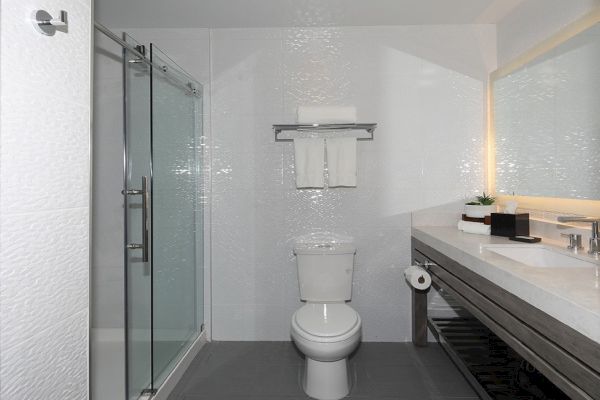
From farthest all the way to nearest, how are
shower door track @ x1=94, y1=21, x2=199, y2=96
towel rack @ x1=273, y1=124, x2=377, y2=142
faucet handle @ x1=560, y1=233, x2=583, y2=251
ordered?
towel rack @ x1=273, y1=124, x2=377, y2=142 < faucet handle @ x1=560, y1=233, x2=583, y2=251 < shower door track @ x1=94, y1=21, x2=199, y2=96

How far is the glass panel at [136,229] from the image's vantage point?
160cm

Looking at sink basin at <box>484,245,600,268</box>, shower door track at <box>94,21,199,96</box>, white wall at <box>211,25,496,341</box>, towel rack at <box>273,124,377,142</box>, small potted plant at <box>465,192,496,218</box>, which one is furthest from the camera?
white wall at <box>211,25,496,341</box>

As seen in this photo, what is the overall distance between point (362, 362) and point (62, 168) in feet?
6.58

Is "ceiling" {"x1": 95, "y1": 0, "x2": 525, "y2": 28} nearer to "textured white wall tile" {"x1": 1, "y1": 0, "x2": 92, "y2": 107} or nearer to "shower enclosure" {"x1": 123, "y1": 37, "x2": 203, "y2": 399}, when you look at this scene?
"shower enclosure" {"x1": 123, "y1": 37, "x2": 203, "y2": 399}

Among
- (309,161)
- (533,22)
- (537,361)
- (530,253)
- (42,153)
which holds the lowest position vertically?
(537,361)

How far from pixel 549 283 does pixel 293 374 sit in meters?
1.52

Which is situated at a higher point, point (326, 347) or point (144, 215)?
point (144, 215)

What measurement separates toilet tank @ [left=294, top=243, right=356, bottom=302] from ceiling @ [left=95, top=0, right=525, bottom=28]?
1.52m

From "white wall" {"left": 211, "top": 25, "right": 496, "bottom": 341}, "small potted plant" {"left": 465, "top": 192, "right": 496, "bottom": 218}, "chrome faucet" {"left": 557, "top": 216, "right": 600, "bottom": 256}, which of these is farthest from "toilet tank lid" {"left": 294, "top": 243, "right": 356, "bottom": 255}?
"chrome faucet" {"left": 557, "top": 216, "right": 600, "bottom": 256}

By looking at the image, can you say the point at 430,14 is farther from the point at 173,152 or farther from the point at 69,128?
the point at 69,128

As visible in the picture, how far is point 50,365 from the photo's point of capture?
2.69 feet

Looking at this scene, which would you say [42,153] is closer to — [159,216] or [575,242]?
[159,216]

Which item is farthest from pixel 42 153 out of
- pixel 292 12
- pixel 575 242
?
pixel 575 242

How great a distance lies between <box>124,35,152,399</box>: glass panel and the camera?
160 cm
